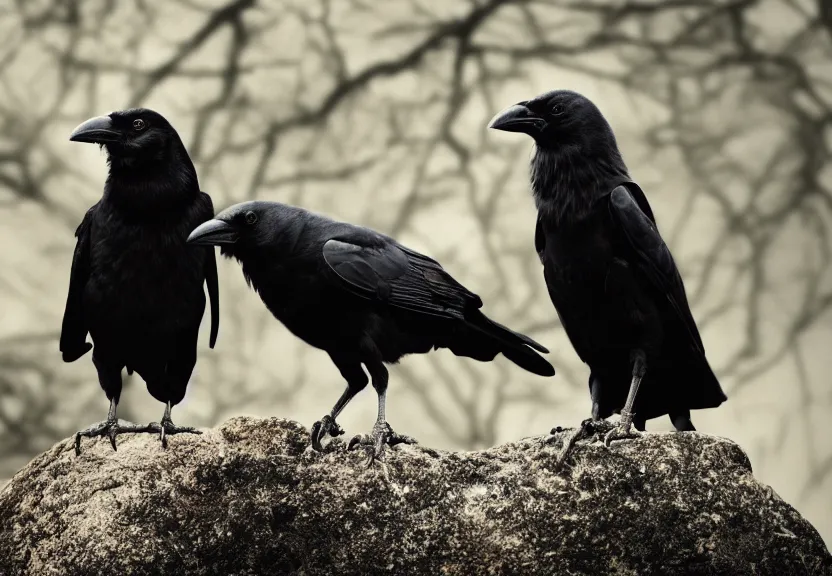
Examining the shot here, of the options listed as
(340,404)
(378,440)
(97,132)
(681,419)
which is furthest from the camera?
(681,419)

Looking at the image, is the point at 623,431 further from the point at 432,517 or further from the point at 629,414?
the point at 432,517

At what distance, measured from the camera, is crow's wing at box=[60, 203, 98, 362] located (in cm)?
439

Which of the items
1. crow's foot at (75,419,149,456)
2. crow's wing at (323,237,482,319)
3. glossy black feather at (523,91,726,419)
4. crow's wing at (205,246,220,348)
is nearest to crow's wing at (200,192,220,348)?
crow's wing at (205,246,220,348)

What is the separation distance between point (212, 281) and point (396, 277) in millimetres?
929

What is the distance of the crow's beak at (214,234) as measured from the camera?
384cm

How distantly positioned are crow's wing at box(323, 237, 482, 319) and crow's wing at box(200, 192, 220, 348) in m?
0.72

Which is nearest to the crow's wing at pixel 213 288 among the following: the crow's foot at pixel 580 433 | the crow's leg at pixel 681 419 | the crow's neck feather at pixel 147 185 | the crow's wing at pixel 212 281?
the crow's wing at pixel 212 281

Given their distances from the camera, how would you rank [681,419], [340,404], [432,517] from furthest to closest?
[681,419]
[340,404]
[432,517]

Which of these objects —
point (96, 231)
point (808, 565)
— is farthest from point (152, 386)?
point (808, 565)

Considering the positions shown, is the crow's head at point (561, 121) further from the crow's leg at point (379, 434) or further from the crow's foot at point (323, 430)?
the crow's foot at point (323, 430)

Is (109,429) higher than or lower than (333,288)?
lower

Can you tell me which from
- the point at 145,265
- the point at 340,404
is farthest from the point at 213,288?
the point at 340,404

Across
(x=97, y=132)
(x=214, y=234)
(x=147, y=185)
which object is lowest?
(x=214, y=234)

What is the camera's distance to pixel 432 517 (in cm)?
373
